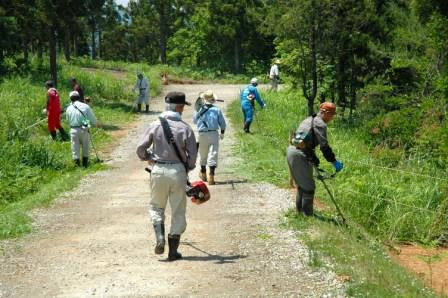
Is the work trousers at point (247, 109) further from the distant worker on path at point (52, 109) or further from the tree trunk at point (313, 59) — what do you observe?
the distant worker on path at point (52, 109)

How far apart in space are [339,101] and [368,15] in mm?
3703

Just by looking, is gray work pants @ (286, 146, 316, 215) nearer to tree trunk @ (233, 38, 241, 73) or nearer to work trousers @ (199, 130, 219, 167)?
work trousers @ (199, 130, 219, 167)

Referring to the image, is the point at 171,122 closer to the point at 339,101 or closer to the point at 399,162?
the point at 399,162

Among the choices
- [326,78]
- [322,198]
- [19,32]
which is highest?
[19,32]

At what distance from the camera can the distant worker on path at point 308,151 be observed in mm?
8242

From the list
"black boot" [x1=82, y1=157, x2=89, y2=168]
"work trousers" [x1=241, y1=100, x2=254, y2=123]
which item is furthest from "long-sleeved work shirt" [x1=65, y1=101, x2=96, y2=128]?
"work trousers" [x1=241, y1=100, x2=254, y2=123]

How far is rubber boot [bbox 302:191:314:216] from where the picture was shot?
8820 millimetres

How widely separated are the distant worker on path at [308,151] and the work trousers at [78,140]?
661 centimetres

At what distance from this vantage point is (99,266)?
7.12m

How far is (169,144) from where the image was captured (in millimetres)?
6980

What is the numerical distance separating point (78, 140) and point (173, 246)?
24.5ft

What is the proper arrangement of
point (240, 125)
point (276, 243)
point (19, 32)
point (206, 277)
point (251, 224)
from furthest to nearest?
point (19, 32) → point (240, 125) → point (251, 224) → point (276, 243) → point (206, 277)

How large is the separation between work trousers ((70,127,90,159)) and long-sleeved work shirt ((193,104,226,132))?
3.36 m

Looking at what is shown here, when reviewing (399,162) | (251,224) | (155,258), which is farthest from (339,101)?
(155,258)
